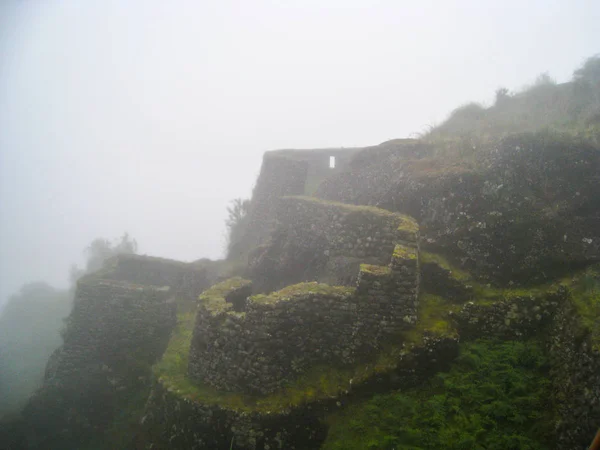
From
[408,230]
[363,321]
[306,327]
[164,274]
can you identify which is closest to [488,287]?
[408,230]

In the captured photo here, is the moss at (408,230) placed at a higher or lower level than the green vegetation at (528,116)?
lower

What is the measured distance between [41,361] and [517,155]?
2894 cm

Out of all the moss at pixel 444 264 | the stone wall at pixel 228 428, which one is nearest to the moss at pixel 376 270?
the moss at pixel 444 264

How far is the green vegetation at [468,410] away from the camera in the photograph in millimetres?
6414

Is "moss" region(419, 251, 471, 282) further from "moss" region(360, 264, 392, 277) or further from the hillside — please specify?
"moss" region(360, 264, 392, 277)

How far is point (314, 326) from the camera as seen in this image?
29.9 feet

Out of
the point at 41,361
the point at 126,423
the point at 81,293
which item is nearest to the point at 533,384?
the point at 126,423

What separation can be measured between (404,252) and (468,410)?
3.80 meters

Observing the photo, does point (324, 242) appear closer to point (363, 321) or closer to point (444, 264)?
point (444, 264)

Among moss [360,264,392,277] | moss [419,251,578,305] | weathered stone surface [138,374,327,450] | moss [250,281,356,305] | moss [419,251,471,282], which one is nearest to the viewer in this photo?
weathered stone surface [138,374,327,450]

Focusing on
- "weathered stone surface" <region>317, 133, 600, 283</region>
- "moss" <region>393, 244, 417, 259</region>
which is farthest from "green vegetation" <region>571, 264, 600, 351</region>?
"moss" <region>393, 244, 417, 259</region>

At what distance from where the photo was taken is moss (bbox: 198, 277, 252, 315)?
10102 millimetres

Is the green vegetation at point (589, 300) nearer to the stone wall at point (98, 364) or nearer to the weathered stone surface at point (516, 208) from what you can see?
the weathered stone surface at point (516, 208)

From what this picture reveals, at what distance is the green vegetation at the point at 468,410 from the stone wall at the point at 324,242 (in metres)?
3.76
